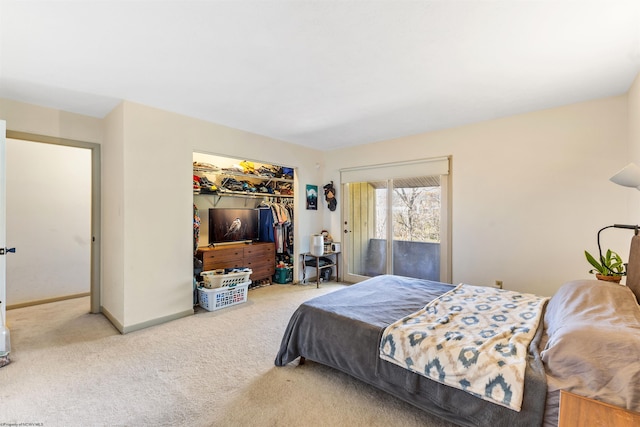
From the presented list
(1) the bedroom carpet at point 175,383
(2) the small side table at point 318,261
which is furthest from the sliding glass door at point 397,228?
(1) the bedroom carpet at point 175,383

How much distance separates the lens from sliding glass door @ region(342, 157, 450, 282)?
13.0 feet

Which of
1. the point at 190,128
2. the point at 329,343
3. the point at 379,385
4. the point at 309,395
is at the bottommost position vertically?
the point at 309,395

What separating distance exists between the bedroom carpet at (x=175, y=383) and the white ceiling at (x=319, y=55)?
239cm

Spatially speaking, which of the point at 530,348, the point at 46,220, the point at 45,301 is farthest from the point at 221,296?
the point at 530,348

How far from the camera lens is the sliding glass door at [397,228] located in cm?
397

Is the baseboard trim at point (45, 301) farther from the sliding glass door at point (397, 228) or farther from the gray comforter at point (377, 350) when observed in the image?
the sliding glass door at point (397, 228)

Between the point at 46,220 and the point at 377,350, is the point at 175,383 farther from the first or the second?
the point at 46,220

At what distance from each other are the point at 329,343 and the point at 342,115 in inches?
98.1

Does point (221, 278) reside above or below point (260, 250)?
below

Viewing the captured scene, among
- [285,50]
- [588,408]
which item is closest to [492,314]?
[588,408]

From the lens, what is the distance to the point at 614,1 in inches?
59.1

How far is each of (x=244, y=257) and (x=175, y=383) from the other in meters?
2.43

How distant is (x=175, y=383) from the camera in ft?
6.64

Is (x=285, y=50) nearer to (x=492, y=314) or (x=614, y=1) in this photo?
(x=614, y=1)
